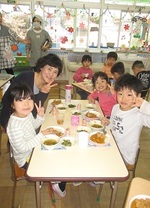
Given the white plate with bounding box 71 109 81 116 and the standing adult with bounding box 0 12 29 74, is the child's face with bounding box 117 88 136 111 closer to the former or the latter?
the white plate with bounding box 71 109 81 116

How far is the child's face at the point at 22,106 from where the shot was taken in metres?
1.62

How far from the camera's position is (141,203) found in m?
1.07

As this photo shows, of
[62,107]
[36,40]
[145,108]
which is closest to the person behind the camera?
[145,108]

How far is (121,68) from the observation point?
11.0 feet

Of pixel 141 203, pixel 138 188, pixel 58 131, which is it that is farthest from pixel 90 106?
pixel 141 203

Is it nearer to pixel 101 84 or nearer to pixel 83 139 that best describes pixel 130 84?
pixel 83 139

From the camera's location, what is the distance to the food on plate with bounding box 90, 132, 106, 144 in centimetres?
165

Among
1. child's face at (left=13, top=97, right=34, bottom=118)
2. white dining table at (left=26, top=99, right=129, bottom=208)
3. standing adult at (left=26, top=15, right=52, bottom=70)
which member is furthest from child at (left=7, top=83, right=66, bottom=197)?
standing adult at (left=26, top=15, right=52, bottom=70)

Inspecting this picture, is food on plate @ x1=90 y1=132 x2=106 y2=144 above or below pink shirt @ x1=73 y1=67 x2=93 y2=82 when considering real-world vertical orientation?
below

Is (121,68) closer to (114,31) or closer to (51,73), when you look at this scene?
(51,73)

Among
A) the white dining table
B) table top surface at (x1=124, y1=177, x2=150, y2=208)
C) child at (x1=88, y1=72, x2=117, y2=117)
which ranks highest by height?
child at (x1=88, y1=72, x2=117, y2=117)

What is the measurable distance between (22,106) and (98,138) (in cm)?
73

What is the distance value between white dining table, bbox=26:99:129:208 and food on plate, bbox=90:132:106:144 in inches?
2.8

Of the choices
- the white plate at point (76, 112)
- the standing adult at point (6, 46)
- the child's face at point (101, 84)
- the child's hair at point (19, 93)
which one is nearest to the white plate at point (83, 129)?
the white plate at point (76, 112)
